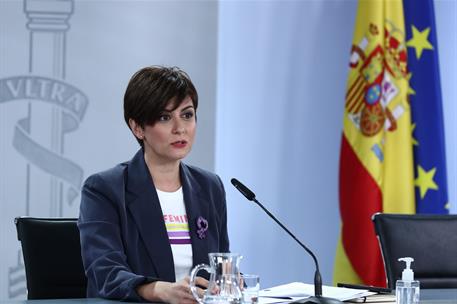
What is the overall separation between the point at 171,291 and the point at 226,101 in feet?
8.63

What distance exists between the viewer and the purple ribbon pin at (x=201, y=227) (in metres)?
2.43

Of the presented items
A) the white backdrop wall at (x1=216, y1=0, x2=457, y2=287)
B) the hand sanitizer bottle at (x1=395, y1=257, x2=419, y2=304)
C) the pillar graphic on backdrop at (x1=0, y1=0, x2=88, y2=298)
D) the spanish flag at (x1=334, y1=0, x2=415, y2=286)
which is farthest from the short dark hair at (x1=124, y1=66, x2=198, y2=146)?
the white backdrop wall at (x1=216, y1=0, x2=457, y2=287)

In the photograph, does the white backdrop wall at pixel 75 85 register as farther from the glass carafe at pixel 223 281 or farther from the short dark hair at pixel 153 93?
the glass carafe at pixel 223 281

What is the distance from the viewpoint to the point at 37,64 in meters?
4.09

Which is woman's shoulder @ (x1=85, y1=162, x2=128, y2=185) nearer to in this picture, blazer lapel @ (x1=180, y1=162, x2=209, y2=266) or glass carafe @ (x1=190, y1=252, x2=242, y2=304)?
blazer lapel @ (x1=180, y1=162, x2=209, y2=266)

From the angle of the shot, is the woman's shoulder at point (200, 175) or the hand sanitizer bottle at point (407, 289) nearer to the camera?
the hand sanitizer bottle at point (407, 289)

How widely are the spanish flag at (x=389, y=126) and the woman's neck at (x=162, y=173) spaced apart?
1930 millimetres

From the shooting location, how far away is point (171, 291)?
1995 millimetres

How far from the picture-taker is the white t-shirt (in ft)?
7.84

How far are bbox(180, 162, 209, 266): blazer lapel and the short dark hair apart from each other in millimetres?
237

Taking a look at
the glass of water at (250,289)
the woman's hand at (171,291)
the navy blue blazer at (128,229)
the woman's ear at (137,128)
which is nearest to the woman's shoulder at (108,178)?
the navy blue blazer at (128,229)

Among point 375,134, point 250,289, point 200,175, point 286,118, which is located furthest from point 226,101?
point 250,289

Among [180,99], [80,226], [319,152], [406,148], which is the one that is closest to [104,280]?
[80,226]

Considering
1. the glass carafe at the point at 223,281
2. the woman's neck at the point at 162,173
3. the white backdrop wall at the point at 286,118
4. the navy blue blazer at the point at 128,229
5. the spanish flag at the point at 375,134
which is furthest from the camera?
the white backdrop wall at the point at 286,118
